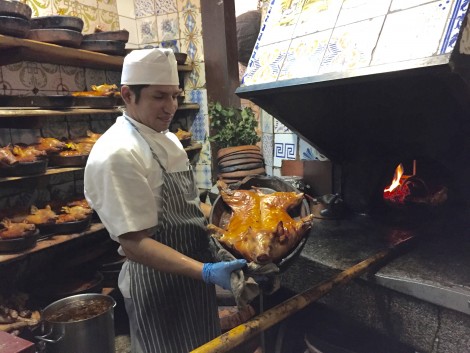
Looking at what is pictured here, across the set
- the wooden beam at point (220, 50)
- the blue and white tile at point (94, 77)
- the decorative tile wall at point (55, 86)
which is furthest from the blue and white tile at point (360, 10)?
the blue and white tile at point (94, 77)

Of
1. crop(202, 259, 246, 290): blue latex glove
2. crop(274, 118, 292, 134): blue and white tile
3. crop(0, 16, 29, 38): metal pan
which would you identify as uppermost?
crop(0, 16, 29, 38): metal pan

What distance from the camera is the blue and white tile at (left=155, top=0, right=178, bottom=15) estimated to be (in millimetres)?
4582

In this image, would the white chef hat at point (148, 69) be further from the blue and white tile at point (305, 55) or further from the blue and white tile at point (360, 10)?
the blue and white tile at point (360, 10)

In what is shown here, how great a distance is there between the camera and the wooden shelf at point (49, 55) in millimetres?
2727

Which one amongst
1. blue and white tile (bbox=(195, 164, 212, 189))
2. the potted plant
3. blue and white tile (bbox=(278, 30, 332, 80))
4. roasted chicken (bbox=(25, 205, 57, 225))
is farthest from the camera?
blue and white tile (bbox=(195, 164, 212, 189))

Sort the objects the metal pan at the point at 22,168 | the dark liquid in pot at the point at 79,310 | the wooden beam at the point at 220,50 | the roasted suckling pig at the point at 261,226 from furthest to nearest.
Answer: the wooden beam at the point at 220,50 < the metal pan at the point at 22,168 < the dark liquid in pot at the point at 79,310 < the roasted suckling pig at the point at 261,226

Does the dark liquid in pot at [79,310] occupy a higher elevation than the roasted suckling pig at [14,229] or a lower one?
lower

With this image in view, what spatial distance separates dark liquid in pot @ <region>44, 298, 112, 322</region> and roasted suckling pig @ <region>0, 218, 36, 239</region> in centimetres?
61

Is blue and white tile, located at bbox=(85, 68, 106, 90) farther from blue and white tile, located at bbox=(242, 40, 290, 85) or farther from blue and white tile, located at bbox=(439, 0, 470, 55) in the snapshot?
blue and white tile, located at bbox=(439, 0, 470, 55)

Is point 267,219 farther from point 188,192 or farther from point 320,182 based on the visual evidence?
point 320,182

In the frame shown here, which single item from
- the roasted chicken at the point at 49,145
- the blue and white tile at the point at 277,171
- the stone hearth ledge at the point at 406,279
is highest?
the roasted chicken at the point at 49,145

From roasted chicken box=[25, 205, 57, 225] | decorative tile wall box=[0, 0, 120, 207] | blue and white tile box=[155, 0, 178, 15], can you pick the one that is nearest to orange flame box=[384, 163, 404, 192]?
roasted chicken box=[25, 205, 57, 225]

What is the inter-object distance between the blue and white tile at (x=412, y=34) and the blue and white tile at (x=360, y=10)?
9 centimetres

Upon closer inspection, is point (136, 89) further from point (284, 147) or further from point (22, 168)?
point (284, 147)
